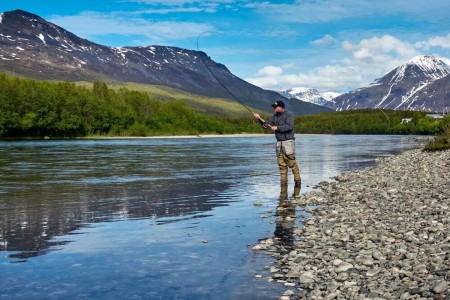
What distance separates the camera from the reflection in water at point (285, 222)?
10.2 m

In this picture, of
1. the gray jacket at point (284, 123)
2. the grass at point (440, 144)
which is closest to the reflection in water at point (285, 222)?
the gray jacket at point (284, 123)

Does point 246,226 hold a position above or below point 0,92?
below

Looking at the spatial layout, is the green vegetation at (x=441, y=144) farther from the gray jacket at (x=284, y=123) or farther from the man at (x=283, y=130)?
the gray jacket at (x=284, y=123)

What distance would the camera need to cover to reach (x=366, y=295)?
666cm

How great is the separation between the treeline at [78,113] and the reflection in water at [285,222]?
97.5 metres

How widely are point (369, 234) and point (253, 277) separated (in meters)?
3.07

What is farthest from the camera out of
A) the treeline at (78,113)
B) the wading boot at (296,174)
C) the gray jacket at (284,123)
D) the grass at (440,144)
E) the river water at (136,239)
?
the treeline at (78,113)

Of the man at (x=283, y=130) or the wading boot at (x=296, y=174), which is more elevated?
the man at (x=283, y=130)

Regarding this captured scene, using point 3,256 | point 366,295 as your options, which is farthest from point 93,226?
point 366,295

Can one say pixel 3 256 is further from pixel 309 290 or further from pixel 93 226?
pixel 309 290

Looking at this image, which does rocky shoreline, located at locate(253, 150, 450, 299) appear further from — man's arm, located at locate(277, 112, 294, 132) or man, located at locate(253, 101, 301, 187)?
man's arm, located at locate(277, 112, 294, 132)

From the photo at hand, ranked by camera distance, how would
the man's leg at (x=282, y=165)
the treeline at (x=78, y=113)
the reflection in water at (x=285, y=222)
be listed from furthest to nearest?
the treeline at (x=78, y=113) < the man's leg at (x=282, y=165) < the reflection in water at (x=285, y=222)

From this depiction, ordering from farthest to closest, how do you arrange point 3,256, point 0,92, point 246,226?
point 0,92, point 246,226, point 3,256

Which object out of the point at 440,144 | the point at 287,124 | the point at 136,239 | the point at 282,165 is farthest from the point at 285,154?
the point at 440,144
